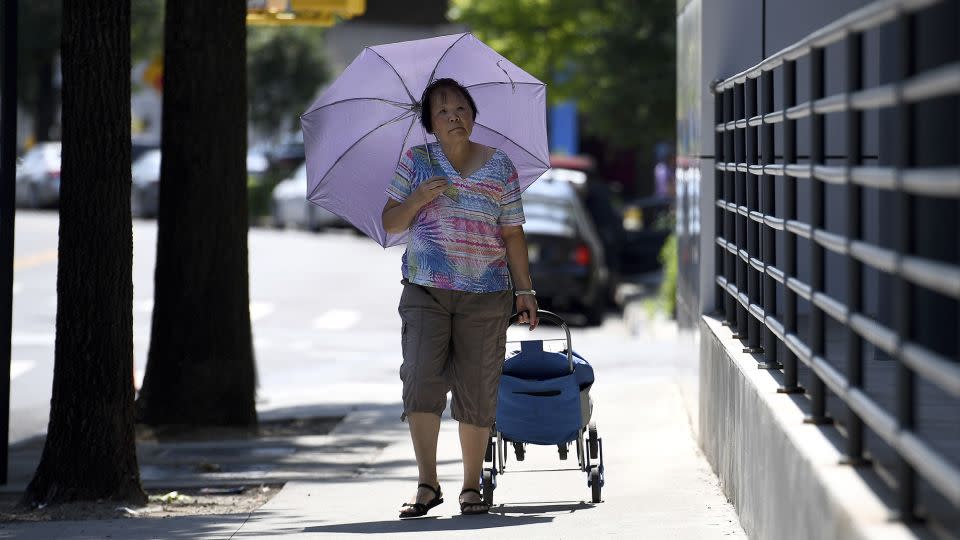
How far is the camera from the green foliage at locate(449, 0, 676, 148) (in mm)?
29922

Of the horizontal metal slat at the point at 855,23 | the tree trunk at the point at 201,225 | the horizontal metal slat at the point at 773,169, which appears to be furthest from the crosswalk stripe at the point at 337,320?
the horizontal metal slat at the point at 855,23

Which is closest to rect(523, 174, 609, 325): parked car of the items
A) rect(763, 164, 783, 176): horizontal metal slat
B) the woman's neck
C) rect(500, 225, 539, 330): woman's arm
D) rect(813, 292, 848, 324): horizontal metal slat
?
rect(500, 225, 539, 330): woman's arm

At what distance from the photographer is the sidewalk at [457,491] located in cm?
683

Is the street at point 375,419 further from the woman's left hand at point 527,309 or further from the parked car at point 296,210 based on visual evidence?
the parked car at point 296,210

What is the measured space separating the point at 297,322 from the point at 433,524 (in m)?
15.3

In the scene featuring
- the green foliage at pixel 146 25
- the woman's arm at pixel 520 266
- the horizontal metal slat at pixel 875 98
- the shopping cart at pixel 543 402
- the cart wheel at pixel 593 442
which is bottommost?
the cart wheel at pixel 593 442

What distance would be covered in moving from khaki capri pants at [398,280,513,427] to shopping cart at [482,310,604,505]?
0.94 feet

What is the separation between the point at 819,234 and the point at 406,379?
2440 mm

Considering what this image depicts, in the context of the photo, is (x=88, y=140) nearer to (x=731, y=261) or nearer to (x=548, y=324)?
(x=731, y=261)

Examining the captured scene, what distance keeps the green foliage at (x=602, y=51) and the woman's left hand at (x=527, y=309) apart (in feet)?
74.4

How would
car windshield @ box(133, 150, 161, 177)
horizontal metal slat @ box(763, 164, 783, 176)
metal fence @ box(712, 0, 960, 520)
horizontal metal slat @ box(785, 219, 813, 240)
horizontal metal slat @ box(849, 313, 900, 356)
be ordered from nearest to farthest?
metal fence @ box(712, 0, 960, 520) → horizontal metal slat @ box(849, 313, 900, 356) → horizontal metal slat @ box(785, 219, 813, 240) → horizontal metal slat @ box(763, 164, 783, 176) → car windshield @ box(133, 150, 161, 177)

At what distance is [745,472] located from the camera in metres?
6.53

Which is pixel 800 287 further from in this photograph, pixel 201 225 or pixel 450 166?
pixel 201 225

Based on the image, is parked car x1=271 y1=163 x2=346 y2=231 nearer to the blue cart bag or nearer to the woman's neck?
the blue cart bag
